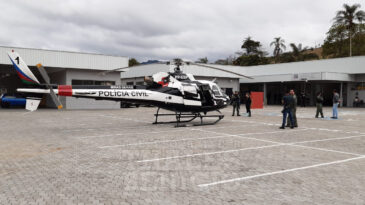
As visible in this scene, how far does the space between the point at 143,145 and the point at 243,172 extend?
3.89 metres

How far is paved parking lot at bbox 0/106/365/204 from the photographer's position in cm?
457

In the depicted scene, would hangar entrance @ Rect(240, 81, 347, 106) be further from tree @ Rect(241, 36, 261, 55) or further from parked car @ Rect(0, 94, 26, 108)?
parked car @ Rect(0, 94, 26, 108)

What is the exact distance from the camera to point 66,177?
5582mm

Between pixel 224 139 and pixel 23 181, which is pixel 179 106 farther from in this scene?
pixel 23 181

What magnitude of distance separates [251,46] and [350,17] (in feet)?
83.6

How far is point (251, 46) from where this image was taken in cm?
7056

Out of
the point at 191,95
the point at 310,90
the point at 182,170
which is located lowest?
the point at 182,170

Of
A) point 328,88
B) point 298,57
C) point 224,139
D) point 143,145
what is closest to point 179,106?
point 224,139

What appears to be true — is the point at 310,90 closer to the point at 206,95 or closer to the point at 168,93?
the point at 206,95

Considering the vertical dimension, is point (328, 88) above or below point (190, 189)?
above

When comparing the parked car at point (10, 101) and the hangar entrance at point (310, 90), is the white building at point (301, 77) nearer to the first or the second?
the hangar entrance at point (310, 90)

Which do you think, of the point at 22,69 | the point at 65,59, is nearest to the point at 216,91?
the point at 22,69

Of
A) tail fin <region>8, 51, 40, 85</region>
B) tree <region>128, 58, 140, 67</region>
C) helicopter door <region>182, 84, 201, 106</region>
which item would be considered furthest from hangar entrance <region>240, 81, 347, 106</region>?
tree <region>128, 58, 140, 67</region>

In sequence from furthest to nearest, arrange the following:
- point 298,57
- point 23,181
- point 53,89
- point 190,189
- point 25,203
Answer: point 298,57, point 53,89, point 23,181, point 190,189, point 25,203
